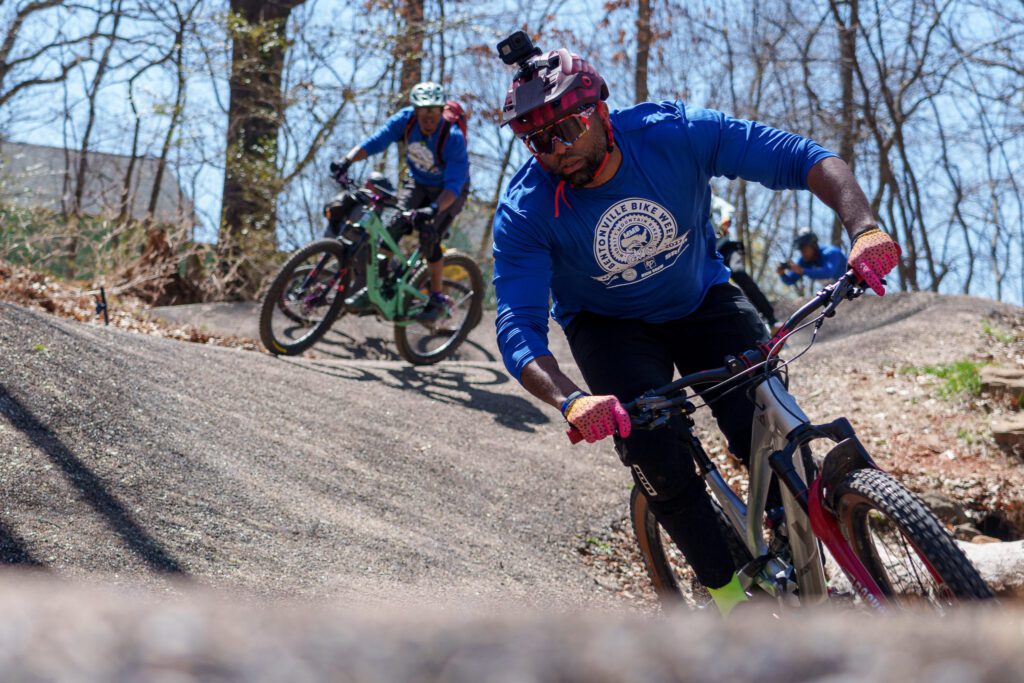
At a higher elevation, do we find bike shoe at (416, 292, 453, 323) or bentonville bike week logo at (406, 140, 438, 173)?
bentonville bike week logo at (406, 140, 438, 173)

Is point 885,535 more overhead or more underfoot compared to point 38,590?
more underfoot

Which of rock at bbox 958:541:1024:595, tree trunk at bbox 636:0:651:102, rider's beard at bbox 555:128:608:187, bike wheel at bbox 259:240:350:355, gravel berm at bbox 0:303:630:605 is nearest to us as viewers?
rider's beard at bbox 555:128:608:187

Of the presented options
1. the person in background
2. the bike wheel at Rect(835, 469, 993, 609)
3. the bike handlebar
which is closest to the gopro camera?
the bike handlebar

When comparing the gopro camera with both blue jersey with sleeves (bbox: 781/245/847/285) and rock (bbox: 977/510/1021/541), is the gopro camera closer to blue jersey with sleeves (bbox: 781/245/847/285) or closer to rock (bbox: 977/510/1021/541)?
rock (bbox: 977/510/1021/541)

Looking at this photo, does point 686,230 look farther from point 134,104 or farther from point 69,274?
point 134,104

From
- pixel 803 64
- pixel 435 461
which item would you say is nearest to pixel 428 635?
pixel 435 461

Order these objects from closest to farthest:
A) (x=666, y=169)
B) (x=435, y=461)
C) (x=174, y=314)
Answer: (x=666, y=169)
(x=435, y=461)
(x=174, y=314)

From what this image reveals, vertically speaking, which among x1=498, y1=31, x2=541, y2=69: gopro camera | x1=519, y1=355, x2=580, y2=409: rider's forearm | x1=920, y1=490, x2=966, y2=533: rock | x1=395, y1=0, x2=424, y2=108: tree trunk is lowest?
x1=920, y1=490, x2=966, y2=533: rock

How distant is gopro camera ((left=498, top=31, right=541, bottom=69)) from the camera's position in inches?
137

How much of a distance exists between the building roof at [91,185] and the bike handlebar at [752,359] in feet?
28.8

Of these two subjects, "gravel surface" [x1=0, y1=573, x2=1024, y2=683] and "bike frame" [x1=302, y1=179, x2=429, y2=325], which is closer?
"gravel surface" [x1=0, y1=573, x2=1024, y2=683]

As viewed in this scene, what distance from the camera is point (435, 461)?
6.07 metres

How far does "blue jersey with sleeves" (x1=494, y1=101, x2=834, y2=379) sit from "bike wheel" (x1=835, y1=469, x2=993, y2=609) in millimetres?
1039

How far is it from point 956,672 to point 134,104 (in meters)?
16.3
